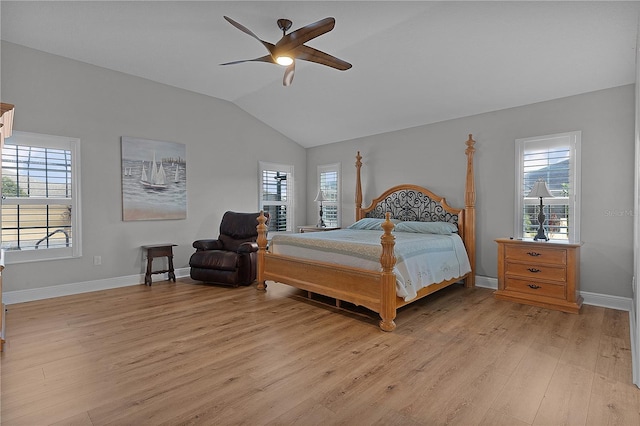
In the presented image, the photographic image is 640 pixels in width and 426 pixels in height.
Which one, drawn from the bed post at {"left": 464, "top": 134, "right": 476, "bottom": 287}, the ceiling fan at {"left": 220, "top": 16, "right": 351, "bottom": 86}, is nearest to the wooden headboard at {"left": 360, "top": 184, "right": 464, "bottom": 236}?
the bed post at {"left": 464, "top": 134, "right": 476, "bottom": 287}

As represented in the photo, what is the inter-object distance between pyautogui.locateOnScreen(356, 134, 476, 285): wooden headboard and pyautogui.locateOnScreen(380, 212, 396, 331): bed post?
2.09 metres

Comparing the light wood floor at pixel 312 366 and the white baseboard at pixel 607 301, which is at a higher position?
the white baseboard at pixel 607 301

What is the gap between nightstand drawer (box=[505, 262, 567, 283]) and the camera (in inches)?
143

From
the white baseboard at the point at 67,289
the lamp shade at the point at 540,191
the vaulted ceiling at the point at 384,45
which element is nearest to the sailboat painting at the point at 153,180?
the white baseboard at the point at 67,289

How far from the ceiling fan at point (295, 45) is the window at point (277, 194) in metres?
3.15

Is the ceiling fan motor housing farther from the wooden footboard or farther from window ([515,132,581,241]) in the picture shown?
window ([515,132,581,241])

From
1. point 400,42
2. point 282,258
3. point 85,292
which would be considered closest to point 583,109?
point 400,42

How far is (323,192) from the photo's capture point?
672 cm

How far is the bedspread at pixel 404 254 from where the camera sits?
130 inches

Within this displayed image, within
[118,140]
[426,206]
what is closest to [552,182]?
[426,206]

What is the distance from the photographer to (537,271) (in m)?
3.78

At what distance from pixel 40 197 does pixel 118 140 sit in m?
1.18

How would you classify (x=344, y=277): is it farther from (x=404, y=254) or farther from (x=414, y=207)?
(x=414, y=207)

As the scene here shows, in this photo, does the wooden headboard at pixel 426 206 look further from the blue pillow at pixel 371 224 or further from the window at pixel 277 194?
the window at pixel 277 194
